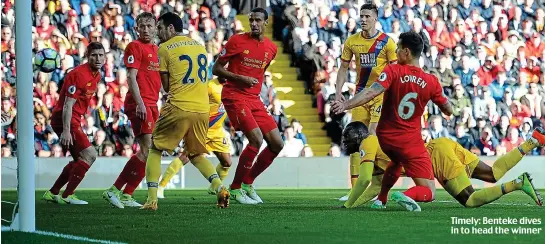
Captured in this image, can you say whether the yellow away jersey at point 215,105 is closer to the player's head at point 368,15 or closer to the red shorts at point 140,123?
the red shorts at point 140,123

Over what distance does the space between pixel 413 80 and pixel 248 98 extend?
3.20 metres

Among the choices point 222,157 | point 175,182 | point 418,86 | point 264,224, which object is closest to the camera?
point 264,224

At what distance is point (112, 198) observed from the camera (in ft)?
43.1

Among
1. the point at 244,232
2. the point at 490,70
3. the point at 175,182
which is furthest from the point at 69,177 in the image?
the point at 490,70

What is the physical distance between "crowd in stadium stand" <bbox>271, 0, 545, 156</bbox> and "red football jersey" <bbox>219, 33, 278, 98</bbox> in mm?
8605

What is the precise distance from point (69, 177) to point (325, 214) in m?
→ 4.03

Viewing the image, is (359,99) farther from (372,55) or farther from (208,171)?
(372,55)

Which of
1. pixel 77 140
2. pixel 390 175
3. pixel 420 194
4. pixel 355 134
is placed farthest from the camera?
pixel 77 140

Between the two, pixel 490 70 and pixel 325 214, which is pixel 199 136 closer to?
pixel 325 214

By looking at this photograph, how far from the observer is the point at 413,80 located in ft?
37.3

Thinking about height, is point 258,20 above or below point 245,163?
above

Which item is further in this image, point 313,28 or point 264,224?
point 313,28

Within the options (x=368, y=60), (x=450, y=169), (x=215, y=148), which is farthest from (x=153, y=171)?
(x=215, y=148)

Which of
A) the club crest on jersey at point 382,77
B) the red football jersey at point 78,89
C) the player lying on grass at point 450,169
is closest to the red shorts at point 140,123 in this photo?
the red football jersey at point 78,89
